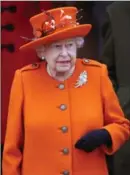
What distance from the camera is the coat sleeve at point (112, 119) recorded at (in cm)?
279

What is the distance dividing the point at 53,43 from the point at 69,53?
9cm

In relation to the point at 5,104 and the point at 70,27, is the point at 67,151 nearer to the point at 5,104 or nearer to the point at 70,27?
the point at 70,27

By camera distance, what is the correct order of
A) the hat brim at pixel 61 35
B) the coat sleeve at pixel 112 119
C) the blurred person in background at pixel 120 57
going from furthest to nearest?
the blurred person in background at pixel 120 57 → the coat sleeve at pixel 112 119 → the hat brim at pixel 61 35

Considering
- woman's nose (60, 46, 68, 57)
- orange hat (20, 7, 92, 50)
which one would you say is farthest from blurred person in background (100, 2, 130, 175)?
woman's nose (60, 46, 68, 57)

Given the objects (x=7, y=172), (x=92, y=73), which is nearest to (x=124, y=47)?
(x=92, y=73)

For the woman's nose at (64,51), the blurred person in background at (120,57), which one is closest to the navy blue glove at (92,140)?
the woman's nose at (64,51)

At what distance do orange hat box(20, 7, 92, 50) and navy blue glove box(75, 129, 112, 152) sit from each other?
454 mm

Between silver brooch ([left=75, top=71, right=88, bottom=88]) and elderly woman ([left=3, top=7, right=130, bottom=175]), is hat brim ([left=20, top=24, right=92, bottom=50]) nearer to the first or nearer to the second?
elderly woman ([left=3, top=7, right=130, bottom=175])

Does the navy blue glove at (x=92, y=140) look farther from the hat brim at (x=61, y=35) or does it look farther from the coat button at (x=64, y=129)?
the hat brim at (x=61, y=35)

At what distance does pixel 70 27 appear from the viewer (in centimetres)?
276

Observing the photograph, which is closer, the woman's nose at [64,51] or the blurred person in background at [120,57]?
the woman's nose at [64,51]

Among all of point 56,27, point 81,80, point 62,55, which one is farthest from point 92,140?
point 56,27

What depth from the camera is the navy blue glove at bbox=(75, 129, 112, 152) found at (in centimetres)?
271

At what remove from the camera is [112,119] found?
9.30 feet
